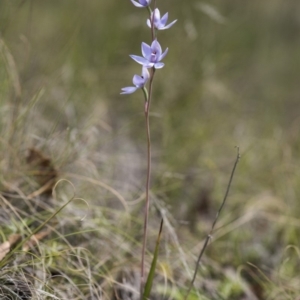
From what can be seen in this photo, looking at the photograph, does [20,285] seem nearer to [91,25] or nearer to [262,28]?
[91,25]

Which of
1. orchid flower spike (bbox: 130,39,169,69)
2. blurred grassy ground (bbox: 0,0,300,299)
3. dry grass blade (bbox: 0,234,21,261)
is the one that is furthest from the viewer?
blurred grassy ground (bbox: 0,0,300,299)

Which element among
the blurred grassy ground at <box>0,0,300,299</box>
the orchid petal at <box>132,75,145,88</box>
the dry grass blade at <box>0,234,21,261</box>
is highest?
the orchid petal at <box>132,75,145,88</box>

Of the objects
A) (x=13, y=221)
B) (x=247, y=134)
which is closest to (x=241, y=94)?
(x=247, y=134)

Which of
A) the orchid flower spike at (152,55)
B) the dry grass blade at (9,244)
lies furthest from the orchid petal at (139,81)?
the dry grass blade at (9,244)

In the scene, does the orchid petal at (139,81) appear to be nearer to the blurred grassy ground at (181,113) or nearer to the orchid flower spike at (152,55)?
the orchid flower spike at (152,55)

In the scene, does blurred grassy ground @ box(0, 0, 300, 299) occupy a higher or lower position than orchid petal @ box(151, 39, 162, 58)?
lower

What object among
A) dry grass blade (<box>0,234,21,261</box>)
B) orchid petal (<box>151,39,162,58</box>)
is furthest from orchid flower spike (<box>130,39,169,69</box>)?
dry grass blade (<box>0,234,21,261</box>)

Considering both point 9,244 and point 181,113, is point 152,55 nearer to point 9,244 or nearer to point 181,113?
point 9,244

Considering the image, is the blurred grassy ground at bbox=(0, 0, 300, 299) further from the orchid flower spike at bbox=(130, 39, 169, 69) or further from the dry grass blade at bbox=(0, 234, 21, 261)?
the orchid flower spike at bbox=(130, 39, 169, 69)
